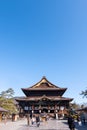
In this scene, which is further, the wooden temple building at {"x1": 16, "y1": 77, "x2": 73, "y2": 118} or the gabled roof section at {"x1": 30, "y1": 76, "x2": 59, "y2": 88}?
the gabled roof section at {"x1": 30, "y1": 76, "x2": 59, "y2": 88}

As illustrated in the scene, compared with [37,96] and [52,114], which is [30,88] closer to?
[37,96]

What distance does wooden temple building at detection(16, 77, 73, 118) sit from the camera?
159 feet

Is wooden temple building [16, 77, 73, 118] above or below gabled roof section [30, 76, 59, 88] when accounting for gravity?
below

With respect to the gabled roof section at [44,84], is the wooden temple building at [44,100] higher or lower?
lower

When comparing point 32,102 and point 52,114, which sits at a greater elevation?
point 32,102

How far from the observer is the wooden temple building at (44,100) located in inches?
1902

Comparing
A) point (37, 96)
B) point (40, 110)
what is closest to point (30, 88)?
point (37, 96)

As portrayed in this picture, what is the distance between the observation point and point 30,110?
49156mm

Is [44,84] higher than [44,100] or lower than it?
higher

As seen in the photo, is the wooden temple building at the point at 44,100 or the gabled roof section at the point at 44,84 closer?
the wooden temple building at the point at 44,100

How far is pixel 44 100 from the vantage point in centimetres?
4794

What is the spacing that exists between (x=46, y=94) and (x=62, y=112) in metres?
6.82

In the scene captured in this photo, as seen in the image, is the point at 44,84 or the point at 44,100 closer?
the point at 44,100

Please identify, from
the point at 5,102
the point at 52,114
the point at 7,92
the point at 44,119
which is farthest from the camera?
the point at 7,92
